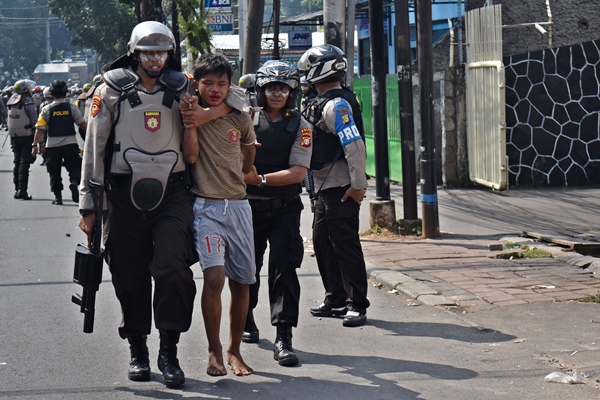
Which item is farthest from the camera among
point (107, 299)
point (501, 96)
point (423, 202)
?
point (501, 96)

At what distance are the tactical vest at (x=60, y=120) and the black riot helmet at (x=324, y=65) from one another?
9.22m

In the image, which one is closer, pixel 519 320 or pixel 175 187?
pixel 175 187

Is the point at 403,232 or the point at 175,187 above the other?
the point at 175,187

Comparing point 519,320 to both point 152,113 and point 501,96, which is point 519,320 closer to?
Answer: point 152,113

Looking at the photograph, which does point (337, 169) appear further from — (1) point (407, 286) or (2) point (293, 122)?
(1) point (407, 286)

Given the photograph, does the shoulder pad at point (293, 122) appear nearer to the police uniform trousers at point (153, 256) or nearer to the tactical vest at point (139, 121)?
the police uniform trousers at point (153, 256)

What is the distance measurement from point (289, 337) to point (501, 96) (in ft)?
32.1

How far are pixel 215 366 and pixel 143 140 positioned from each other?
52.6 inches

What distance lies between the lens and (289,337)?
21.4 feet

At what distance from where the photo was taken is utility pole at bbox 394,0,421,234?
1152cm

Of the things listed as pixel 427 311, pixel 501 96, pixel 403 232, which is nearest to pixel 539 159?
pixel 501 96

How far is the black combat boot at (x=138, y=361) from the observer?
603cm

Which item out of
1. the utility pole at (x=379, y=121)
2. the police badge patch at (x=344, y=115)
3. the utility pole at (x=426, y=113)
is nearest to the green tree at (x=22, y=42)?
the utility pole at (x=379, y=121)

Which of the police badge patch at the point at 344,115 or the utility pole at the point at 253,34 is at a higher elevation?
the utility pole at the point at 253,34
